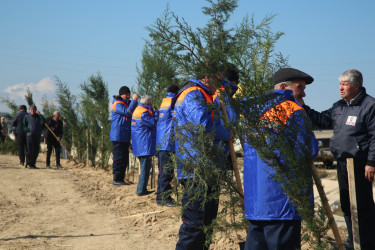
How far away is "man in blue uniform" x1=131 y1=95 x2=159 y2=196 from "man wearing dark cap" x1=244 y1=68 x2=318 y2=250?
549 centimetres

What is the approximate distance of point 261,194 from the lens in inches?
126

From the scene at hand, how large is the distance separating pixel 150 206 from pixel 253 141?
5.18 m

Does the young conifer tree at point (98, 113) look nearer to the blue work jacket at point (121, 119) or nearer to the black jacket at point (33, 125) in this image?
the black jacket at point (33, 125)

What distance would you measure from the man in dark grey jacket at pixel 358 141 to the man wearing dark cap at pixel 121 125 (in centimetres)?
594

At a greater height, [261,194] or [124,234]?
[261,194]

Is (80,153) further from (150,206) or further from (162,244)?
(162,244)

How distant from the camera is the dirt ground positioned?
6027 mm

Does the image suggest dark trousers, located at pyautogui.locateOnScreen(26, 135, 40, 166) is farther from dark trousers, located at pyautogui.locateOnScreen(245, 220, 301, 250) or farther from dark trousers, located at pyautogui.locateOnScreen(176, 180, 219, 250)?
dark trousers, located at pyautogui.locateOnScreen(245, 220, 301, 250)

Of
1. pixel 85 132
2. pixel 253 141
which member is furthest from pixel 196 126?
pixel 85 132

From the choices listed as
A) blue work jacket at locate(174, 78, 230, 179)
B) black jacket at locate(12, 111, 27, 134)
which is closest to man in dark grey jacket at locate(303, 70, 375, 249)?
blue work jacket at locate(174, 78, 230, 179)

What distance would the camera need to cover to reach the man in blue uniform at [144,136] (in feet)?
28.4

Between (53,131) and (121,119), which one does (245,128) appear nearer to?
(121,119)

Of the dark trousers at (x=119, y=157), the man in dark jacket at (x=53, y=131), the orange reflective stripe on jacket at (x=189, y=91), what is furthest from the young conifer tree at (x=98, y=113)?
the orange reflective stripe on jacket at (x=189, y=91)

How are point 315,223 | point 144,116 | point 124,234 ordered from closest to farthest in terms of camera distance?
point 315,223
point 124,234
point 144,116
